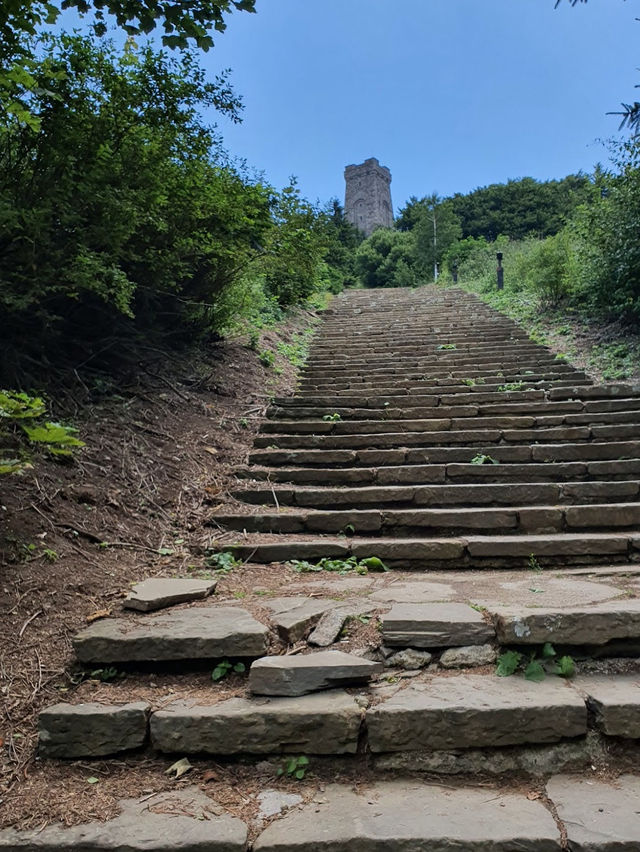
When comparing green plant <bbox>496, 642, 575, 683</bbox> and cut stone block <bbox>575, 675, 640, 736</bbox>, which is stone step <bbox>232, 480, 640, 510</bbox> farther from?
cut stone block <bbox>575, 675, 640, 736</bbox>

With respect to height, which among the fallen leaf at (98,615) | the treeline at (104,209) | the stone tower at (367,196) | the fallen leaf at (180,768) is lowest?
the fallen leaf at (180,768)

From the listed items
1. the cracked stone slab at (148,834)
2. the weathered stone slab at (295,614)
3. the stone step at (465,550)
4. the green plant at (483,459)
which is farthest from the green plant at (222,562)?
the green plant at (483,459)

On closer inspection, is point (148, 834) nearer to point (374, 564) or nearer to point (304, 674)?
point (304, 674)

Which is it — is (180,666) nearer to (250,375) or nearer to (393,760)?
(393,760)

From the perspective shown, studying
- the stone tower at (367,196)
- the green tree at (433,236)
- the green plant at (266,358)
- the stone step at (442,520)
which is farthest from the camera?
the stone tower at (367,196)

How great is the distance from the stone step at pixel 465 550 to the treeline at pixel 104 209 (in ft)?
6.11

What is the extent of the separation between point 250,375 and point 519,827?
18.2 feet

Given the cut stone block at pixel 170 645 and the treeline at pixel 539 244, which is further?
the treeline at pixel 539 244

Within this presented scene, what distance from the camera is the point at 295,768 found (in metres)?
1.76

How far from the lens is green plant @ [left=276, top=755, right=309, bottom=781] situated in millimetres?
1743

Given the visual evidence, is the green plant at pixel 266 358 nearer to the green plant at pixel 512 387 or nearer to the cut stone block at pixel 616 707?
the green plant at pixel 512 387

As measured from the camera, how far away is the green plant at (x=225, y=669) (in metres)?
2.11

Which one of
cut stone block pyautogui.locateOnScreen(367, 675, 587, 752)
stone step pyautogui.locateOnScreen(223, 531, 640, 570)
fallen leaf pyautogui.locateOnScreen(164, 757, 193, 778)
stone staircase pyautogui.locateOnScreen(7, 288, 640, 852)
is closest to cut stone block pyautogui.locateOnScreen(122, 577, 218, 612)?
stone staircase pyautogui.locateOnScreen(7, 288, 640, 852)

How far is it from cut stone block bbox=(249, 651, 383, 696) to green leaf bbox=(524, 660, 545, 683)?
1.78ft
